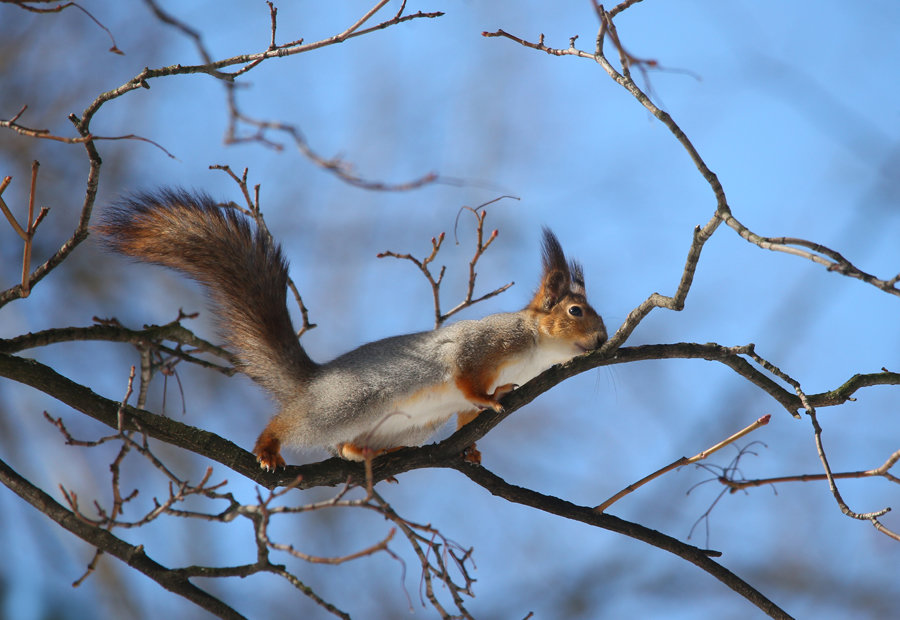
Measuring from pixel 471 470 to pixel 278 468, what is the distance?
0.58m

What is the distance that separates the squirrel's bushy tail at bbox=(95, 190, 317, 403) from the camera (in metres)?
2.72

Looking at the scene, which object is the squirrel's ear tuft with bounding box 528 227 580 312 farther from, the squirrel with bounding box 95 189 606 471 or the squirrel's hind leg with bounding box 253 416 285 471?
the squirrel's hind leg with bounding box 253 416 285 471

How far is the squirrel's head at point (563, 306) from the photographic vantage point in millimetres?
3146

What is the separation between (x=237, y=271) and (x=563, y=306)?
124 cm

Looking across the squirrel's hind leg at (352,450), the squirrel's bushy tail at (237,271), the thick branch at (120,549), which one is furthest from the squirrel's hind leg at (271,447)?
the thick branch at (120,549)

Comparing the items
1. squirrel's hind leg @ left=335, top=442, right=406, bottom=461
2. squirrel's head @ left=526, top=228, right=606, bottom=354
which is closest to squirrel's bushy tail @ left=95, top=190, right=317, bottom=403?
squirrel's hind leg @ left=335, top=442, right=406, bottom=461

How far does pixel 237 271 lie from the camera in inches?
111

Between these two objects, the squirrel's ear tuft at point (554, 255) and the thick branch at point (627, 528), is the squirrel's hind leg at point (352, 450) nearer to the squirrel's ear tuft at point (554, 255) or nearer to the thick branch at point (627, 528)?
the thick branch at point (627, 528)

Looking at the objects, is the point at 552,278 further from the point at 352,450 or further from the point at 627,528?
the point at 627,528

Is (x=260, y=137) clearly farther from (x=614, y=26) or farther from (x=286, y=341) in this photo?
(x=286, y=341)

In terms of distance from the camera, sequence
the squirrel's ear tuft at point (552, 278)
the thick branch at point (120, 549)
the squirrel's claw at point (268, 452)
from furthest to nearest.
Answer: the squirrel's ear tuft at point (552, 278) < the squirrel's claw at point (268, 452) < the thick branch at point (120, 549)

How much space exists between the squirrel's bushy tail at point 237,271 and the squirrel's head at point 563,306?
93cm

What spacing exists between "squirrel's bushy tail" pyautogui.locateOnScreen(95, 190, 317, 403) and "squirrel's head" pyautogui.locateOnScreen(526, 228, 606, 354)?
934 millimetres

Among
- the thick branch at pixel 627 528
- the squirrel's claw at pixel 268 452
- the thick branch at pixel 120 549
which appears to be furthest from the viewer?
the squirrel's claw at pixel 268 452
